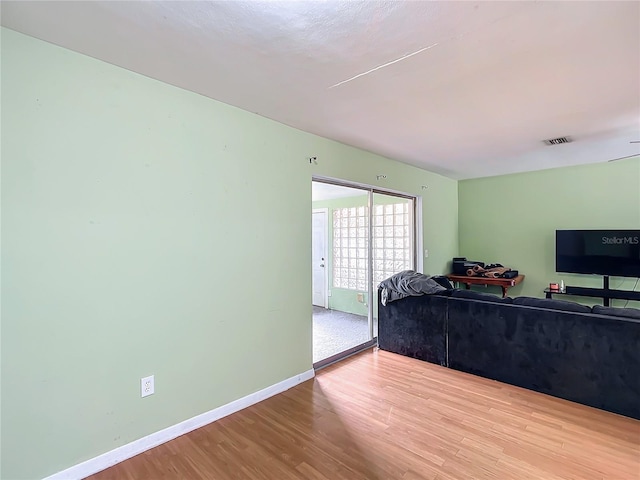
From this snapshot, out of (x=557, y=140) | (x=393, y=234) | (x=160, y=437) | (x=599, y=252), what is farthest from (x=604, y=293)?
(x=160, y=437)

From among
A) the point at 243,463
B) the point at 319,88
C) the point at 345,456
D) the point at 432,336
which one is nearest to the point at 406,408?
the point at 345,456

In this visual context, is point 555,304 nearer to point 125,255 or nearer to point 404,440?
point 404,440

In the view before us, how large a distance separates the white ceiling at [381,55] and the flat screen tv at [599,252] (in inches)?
77.0

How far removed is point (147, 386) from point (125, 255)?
0.88 m

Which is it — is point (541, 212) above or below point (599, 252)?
above

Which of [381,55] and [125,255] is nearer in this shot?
[381,55]

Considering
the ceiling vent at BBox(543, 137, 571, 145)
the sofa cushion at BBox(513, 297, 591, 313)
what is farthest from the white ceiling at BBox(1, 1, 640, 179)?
the sofa cushion at BBox(513, 297, 591, 313)

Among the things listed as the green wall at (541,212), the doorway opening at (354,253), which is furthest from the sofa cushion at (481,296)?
the green wall at (541,212)

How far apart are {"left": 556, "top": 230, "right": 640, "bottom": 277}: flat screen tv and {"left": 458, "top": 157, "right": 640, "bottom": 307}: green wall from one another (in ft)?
0.78

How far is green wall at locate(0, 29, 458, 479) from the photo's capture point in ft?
5.65

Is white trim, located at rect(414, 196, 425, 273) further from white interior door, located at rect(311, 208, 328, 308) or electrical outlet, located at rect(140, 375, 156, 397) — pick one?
electrical outlet, located at rect(140, 375, 156, 397)

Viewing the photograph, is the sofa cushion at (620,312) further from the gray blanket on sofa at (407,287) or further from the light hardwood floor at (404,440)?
the gray blanket on sofa at (407,287)

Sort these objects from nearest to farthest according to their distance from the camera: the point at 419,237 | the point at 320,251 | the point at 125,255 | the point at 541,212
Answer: the point at 125,255
the point at 419,237
the point at 541,212
the point at 320,251

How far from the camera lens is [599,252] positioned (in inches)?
177
